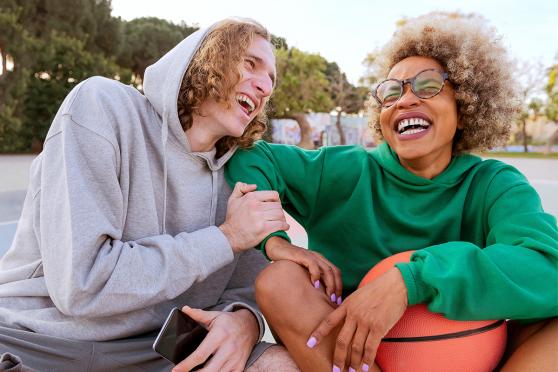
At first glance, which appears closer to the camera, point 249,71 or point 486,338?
point 486,338

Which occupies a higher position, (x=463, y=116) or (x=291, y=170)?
(x=463, y=116)

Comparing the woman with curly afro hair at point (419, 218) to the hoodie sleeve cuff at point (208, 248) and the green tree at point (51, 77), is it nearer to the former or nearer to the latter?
the hoodie sleeve cuff at point (208, 248)

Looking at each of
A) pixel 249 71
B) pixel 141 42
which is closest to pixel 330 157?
pixel 249 71

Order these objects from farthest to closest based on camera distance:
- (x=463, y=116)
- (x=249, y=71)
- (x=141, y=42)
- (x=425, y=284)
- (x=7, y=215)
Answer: (x=141, y=42) → (x=7, y=215) → (x=463, y=116) → (x=249, y=71) → (x=425, y=284)

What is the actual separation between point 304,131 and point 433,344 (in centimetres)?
2966

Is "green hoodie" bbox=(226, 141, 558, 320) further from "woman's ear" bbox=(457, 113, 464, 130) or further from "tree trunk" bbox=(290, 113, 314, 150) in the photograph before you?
"tree trunk" bbox=(290, 113, 314, 150)

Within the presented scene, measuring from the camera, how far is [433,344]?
1.65 m

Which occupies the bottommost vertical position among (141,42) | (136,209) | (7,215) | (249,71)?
(7,215)

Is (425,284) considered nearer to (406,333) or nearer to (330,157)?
(406,333)

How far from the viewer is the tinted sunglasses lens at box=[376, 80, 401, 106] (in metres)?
2.22

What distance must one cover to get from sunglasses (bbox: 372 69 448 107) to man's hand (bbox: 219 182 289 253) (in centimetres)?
69

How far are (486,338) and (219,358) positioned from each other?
2.82ft

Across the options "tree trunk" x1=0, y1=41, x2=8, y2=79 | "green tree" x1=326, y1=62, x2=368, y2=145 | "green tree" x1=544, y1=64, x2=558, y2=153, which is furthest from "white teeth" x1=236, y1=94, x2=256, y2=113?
"green tree" x1=544, y1=64, x2=558, y2=153

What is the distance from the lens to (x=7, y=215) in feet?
24.0
